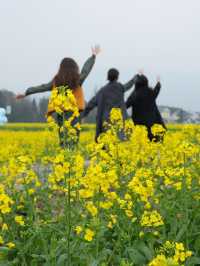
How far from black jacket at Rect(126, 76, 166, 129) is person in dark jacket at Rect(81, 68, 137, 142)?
475 millimetres

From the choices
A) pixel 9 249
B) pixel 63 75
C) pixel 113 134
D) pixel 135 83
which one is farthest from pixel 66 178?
pixel 135 83

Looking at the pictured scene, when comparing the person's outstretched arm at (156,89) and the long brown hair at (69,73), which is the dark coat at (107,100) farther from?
the long brown hair at (69,73)

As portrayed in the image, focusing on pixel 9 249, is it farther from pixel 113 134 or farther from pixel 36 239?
pixel 113 134

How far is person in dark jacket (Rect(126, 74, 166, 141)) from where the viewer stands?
8.24m

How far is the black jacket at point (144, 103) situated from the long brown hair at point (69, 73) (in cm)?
203

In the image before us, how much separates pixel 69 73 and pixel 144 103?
2.24 metres

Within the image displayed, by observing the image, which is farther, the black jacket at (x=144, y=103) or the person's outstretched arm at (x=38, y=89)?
the black jacket at (x=144, y=103)

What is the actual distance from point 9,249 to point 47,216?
57cm

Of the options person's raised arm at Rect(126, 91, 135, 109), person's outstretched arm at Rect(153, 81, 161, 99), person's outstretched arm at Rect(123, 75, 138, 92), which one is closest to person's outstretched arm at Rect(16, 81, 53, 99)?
person's outstretched arm at Rect(123, 75, 138, 92)

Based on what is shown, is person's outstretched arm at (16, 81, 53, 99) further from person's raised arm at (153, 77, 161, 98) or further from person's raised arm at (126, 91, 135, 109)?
person's raised arm at (153, 77, 161, 98)

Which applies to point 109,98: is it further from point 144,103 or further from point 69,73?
point 69,73

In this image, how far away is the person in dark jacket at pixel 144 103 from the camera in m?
8.24

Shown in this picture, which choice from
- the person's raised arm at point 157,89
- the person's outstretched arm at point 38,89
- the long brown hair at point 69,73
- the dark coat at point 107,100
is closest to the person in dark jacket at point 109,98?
the dark coat at point 107,100

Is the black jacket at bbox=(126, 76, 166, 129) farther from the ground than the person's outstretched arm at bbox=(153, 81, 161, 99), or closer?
closer
